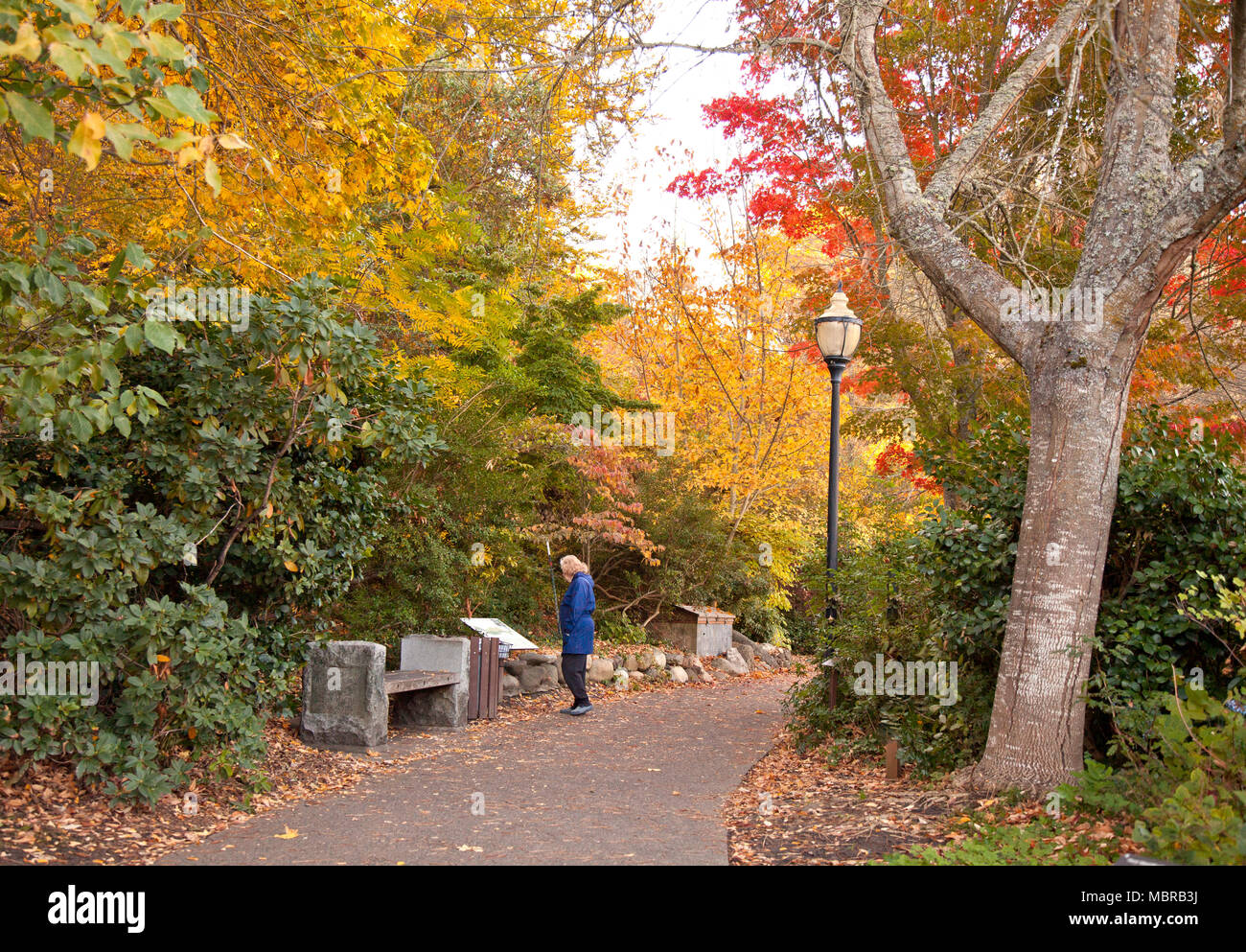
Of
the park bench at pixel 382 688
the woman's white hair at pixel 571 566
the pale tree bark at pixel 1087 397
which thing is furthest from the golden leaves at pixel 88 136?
the woman's white hair at pixel 571 566

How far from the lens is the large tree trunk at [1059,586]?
516cm

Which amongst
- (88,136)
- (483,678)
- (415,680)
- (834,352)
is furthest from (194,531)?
(834,352)

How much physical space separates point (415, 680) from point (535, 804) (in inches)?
93.0

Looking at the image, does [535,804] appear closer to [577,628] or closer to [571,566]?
[577,628]

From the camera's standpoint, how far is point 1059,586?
521 centimetres

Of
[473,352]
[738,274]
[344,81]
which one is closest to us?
[344,81]

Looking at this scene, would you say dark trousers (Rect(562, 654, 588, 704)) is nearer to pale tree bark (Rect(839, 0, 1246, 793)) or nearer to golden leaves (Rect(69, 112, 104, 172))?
pale tree bark (Rect(839, 0, 1246, 793))

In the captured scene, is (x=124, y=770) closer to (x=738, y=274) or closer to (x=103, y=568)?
(x=103, y=568)

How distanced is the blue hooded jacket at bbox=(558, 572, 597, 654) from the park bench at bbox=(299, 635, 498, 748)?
3.36 feet

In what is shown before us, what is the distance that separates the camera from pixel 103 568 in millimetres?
5062

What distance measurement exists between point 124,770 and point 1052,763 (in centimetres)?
531

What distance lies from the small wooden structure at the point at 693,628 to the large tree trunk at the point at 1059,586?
31.6 feet

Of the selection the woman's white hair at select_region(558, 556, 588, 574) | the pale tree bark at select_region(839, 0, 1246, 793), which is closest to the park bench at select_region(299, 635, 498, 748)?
the woman's white hair at select_region(558, 556, 588, 574)
